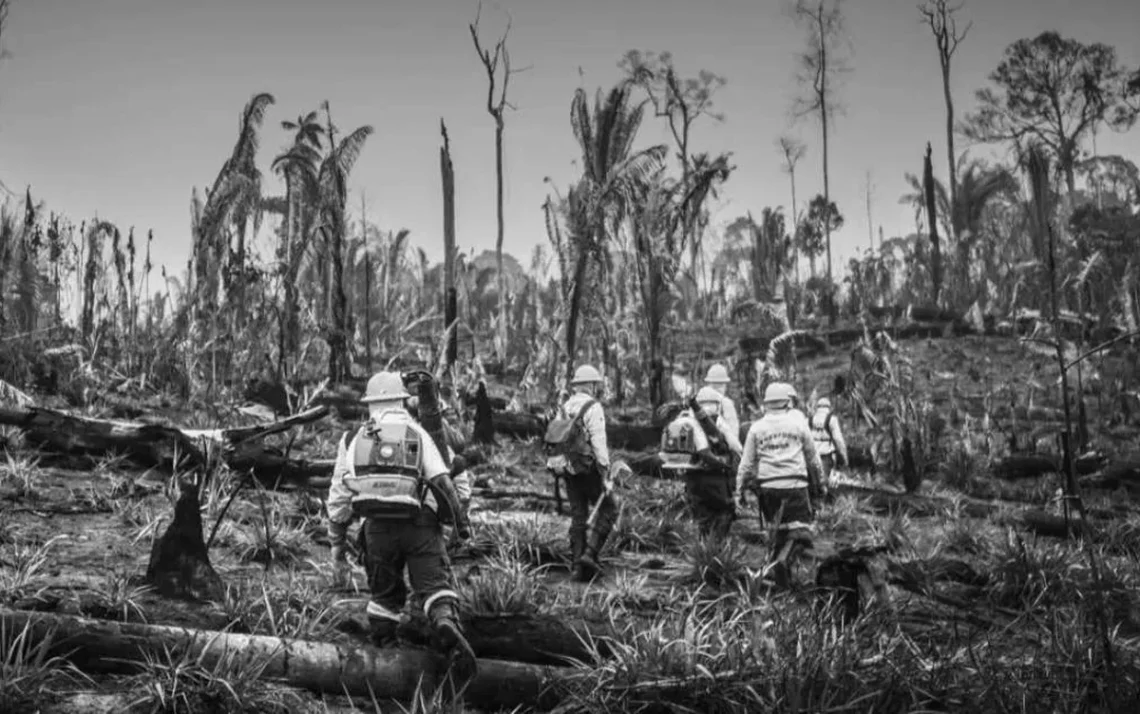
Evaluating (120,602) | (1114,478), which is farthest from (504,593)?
(1114,478)

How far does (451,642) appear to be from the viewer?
5.02 m

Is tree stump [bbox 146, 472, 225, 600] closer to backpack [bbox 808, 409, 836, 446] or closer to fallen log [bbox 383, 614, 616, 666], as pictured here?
fallen log [bbox 383, 614, 616, 666]

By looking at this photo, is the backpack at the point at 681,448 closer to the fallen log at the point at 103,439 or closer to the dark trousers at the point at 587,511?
the dark trousers at the point at 587,511

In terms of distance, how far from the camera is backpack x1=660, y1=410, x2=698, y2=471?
866 cm

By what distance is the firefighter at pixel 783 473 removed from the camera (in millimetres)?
7660

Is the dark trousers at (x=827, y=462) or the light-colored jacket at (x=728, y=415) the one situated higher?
the light-colored jacket at (x=728, y=415)

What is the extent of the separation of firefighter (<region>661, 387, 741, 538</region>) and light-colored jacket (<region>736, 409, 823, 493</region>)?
2.18ft

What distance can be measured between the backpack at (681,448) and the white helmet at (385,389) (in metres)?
3.57

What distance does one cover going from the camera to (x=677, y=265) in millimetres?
16609

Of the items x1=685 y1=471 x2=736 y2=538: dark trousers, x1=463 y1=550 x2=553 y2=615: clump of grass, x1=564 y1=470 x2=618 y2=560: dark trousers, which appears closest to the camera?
x1=463 y1=550 x2=553 y2=615: clump of grass

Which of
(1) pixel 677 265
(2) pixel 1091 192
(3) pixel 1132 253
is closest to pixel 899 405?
(1) pixel 677 265

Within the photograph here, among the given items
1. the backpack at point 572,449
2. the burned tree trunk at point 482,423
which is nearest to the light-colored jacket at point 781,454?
the backpack at point 572,449

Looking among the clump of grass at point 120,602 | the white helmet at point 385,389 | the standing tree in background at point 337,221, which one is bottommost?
the clump of grass at point 120,602

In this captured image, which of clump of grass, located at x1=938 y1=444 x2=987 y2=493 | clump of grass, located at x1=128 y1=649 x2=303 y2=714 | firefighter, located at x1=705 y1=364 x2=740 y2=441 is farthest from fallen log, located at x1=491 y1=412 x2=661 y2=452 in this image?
clump of grass, located at x1=128 y1=649 x2=303 y2=714
